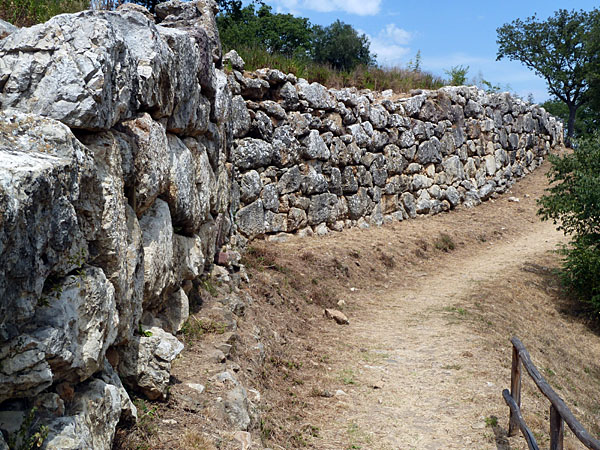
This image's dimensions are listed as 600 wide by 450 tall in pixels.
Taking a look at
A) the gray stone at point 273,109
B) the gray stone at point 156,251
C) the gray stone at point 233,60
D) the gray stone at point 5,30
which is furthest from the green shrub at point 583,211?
the gray stone at point 5,30

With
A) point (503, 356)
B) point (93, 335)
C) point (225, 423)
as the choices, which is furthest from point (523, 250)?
point (93, 335)

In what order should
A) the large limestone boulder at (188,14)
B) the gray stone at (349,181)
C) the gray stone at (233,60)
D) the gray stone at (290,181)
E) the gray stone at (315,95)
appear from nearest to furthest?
1. the large limestone boulder at (188,14)
2. the gray stone at (233,60)
3. the gray stone at (290,181)
4. the gray stone at (315,95)
5. the gray stone at (349,181)

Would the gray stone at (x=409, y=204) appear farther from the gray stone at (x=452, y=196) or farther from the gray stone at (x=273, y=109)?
the gray stone at (x=273, y=109)

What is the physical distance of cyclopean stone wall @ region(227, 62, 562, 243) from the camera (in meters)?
9.78

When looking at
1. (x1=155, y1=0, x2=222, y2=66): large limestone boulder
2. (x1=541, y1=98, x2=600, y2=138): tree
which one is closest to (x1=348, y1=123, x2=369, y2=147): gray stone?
(x1=155, y1=0, x2=222, y2=66): large limestone boulder

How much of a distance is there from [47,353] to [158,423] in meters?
1.53

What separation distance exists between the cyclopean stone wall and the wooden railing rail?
17.8 ft

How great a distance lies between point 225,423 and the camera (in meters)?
3.94

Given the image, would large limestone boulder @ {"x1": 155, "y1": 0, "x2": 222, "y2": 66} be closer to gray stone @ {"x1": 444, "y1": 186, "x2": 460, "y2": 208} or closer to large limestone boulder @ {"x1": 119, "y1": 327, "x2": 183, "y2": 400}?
large limestone boulder @ {"x1": 119, "y1": 327, "x2": 183, "y2": 400}

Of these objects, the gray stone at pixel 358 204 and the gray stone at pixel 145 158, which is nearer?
the gray stone at pixel 145 158

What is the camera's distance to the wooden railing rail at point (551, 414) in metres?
3.89

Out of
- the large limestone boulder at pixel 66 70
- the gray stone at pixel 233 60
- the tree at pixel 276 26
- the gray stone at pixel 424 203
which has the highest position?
the tree at pixel 276 26

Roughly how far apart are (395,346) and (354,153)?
5560 mm

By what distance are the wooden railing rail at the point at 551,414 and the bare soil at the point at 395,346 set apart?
254mm
